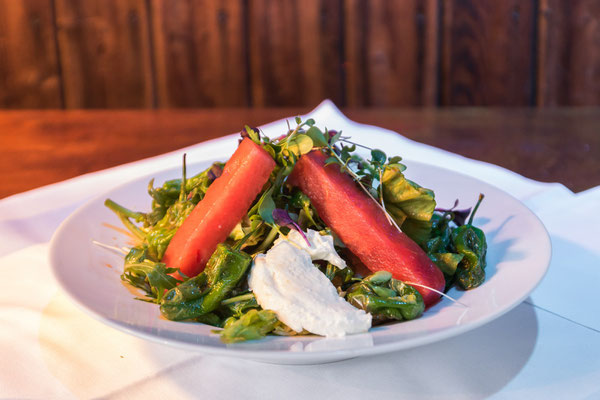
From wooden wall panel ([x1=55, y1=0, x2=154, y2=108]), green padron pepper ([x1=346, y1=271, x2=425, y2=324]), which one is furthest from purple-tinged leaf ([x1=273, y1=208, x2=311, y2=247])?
wooden wall panel ([x1=55, y1=0, x2=154, y2=108])

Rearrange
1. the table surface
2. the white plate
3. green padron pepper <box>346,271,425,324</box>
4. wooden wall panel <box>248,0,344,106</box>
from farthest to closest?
wooden wall panel <box>248,0,344,106</box>
the table surface
green padron pepper <box>346,271,425,324</box>
the white plate

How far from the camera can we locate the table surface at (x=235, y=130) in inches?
79.5

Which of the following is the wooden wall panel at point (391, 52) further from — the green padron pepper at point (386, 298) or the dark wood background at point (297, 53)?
the green padron pepper at point (386, 298)

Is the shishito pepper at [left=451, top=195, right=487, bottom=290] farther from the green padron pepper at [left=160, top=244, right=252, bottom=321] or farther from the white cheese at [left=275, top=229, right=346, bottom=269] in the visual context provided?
the green padron pepper at [left=160, top=244, right=252, bottom=321]

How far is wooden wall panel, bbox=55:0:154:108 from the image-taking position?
3.50 metres

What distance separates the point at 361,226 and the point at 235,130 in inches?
56.8

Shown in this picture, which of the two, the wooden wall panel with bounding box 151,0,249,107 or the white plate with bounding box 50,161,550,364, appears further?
the wooden wall panel with bounding box 151,0,249,107

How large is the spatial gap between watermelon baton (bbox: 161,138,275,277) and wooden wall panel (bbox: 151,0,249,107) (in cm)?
255

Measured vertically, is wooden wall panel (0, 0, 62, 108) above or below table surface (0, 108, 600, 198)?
above

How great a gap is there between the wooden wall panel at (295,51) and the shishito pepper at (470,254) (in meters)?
2.53

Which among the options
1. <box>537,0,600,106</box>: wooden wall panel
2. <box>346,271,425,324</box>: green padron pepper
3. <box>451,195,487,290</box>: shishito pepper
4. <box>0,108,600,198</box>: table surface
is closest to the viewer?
<box>346,271,425,324</box>: green padron pepper

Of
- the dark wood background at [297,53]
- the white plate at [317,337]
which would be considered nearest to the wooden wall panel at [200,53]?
the dark wood background at [297,53]

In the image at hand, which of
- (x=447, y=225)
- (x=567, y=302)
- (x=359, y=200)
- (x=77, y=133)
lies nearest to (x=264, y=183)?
(x=359, y=200)

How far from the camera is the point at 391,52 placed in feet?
11.6
